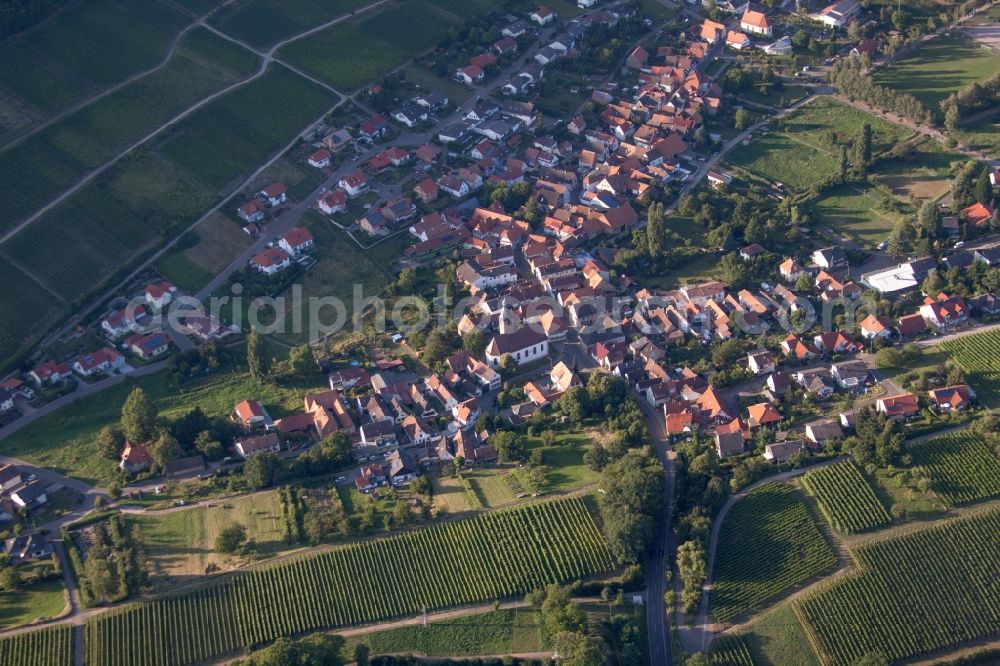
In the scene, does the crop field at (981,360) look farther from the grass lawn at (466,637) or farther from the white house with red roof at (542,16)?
the white house with red roof at (542,16)

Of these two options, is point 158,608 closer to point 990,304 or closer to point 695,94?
point 990,304

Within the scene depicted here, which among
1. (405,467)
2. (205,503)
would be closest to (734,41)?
(405,467)

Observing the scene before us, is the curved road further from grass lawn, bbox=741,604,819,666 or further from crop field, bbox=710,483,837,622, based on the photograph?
grass lawn, bbox=741,604,819,666

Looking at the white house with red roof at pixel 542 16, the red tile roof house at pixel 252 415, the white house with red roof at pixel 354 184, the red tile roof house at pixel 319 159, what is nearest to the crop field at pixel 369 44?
the white house with red roof at pixel 542 16

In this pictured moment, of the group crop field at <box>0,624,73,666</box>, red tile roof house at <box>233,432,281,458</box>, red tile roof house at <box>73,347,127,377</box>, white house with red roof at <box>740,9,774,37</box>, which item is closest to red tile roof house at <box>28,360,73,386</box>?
red tile roof house at <box>73,347,127,377</box>

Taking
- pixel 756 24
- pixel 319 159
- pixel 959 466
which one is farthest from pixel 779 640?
pixel 756 24

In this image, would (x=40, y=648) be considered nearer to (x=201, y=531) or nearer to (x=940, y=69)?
(x=201, y=531)
